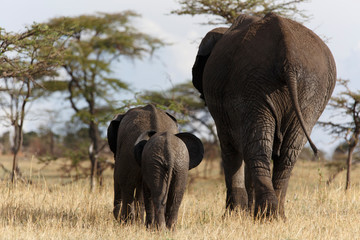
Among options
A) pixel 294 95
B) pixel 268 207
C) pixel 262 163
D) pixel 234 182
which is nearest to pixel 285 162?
pixel 262 163

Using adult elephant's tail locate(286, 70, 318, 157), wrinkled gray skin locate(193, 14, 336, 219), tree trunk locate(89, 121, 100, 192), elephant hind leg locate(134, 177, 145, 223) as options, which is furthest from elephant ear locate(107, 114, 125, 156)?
tree trunk locate(89, 121, 100, 192)

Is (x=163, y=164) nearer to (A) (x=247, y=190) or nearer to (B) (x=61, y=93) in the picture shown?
(A) (x=247, y=190)

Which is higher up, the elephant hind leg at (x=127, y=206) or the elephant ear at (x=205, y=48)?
the elephant ear at (x=205, y=48)

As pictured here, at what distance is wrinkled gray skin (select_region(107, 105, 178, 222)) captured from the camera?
654cm

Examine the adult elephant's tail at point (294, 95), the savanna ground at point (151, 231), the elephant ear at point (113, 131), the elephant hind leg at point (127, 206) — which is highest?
the adult elephant's tail at point (294, 95)

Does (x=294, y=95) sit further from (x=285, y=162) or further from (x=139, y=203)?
(x=139, y=203)

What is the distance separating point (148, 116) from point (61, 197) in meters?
3.45

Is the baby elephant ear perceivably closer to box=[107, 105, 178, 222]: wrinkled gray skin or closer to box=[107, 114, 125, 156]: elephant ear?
box=[107, 105, 178, 222]: wrinkled gray skin

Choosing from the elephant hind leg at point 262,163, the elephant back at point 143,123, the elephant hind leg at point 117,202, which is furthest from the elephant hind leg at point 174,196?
the elephant hind leg at point 262,163

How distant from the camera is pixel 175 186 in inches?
239

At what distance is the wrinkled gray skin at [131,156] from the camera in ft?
21.4

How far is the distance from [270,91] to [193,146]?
1.18 meters

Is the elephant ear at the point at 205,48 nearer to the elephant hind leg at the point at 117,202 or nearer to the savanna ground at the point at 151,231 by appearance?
the savanna ground at the point at 151,231

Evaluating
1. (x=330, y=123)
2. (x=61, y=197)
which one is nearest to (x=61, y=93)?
(x=330, y=123)
